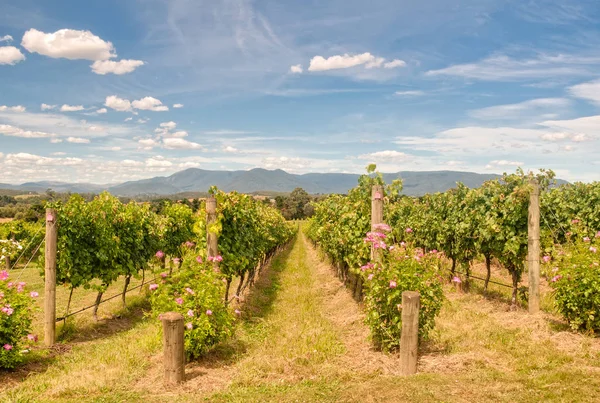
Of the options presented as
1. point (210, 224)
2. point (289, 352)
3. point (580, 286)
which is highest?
point (210, 224)

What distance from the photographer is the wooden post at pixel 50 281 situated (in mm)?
8031

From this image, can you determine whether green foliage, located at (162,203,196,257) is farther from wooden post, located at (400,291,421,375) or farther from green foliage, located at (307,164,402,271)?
wooden post, located at (400,291,421,375)

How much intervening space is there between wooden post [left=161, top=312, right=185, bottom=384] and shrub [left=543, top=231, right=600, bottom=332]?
656 cm

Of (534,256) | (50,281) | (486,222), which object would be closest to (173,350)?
(50,281)

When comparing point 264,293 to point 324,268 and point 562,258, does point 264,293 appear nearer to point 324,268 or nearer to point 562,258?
point 324,268

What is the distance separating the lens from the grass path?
5074 mm

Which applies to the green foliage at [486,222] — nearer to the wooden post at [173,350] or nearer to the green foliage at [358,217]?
the green foliage at [358,217]

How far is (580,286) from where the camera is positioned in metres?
6.89

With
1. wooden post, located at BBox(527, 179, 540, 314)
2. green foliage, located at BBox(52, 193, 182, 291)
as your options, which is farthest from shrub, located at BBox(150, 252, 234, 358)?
wooden post, located at BBox(527, 179, 540, 314)

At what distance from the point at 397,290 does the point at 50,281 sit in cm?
690

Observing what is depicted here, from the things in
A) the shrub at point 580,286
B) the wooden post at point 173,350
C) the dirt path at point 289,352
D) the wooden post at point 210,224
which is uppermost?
the wooden post at point 210,224

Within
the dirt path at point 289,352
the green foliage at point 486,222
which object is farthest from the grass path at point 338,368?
the green foliage at point 486,222

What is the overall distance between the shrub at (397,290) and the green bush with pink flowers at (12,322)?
5.77 m

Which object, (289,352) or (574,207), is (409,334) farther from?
(574,207)
